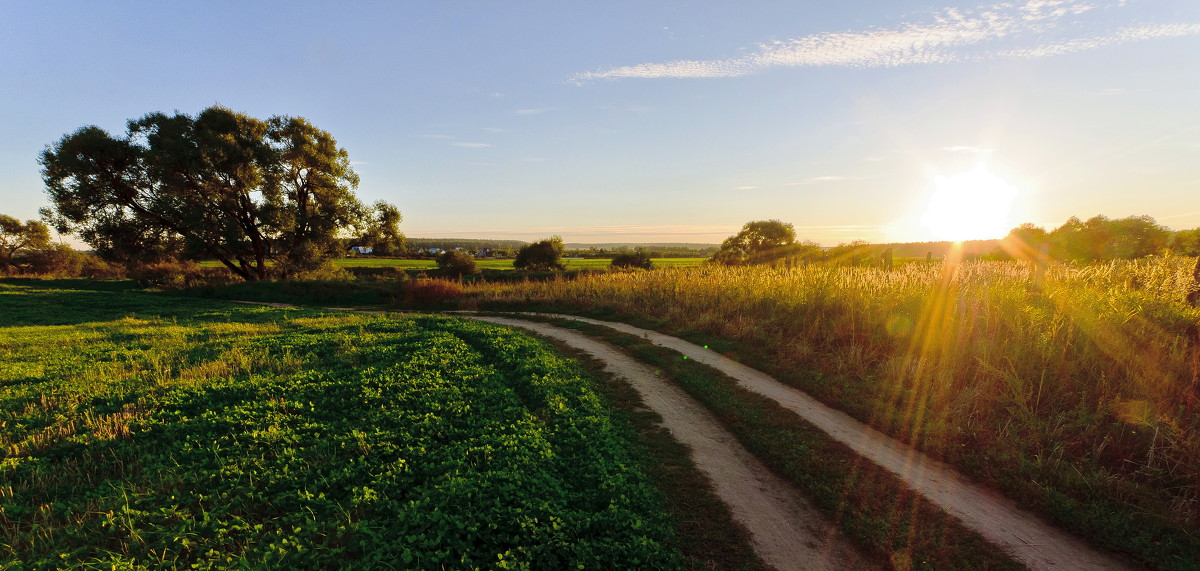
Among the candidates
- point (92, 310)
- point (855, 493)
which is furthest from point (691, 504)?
point (92, 310)

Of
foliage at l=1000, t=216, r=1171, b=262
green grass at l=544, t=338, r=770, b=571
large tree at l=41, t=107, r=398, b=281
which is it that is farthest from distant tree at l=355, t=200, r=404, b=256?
foliage at l=1000, t=216, r=1171, b=262

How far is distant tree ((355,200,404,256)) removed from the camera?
3931cm

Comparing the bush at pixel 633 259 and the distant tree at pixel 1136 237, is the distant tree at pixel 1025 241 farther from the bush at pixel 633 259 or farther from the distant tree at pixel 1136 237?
the bush at pixel 633 259

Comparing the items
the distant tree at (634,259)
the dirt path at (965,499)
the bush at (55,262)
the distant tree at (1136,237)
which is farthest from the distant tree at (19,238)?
the distant tree at (1136,237)

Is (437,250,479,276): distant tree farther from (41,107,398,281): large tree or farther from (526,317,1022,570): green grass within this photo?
(526,317,1022,570): green grass

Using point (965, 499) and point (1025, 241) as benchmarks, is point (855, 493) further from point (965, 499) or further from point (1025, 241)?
point (1025, 241)

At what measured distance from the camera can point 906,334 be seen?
1102 cm

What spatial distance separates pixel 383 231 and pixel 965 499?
1691 inches

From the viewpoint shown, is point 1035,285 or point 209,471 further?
point 1035,285

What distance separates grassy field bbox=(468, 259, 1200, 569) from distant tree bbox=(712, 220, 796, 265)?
154 feet

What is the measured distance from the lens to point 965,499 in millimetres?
5645

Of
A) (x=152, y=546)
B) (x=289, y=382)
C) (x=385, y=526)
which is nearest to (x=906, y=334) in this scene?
(x=385, y=526)

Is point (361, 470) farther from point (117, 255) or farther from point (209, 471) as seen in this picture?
point (117, 255)

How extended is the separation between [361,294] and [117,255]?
67.2ft
